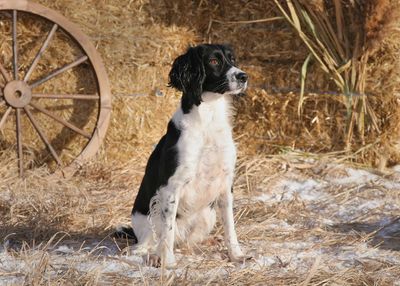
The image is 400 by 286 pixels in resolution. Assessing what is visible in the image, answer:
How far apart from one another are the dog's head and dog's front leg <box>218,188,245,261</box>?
49 centimetres

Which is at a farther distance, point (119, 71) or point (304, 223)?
point (119, 71)

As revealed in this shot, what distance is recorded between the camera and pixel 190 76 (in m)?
3.19

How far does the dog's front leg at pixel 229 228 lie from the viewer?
3244 mm

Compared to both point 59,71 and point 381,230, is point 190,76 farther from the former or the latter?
point 59,71

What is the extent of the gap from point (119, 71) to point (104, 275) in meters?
2.76

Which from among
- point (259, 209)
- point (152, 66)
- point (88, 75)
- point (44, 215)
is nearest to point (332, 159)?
point (259, 209)

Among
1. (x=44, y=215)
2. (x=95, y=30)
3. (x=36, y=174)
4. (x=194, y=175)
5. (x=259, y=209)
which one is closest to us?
(x=194, y=175)

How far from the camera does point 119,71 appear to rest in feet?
17.4

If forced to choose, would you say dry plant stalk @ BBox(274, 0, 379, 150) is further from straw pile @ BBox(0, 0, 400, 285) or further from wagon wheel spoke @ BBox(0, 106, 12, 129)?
wagon wheel spoke @ BBox(0, 106, 12, 129)

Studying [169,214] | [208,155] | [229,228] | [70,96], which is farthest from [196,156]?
[70,96]

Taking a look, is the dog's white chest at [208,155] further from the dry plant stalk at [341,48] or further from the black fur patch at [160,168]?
the dry plant stalk at [341,48]

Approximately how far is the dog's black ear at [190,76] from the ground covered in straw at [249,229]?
2.64ft

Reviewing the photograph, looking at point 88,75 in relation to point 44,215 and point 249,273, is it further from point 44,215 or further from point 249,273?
point 249,273

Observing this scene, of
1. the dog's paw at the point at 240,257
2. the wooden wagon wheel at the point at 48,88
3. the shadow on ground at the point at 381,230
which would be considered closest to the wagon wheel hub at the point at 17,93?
the wooden wagon wheel at the point at 48,88
